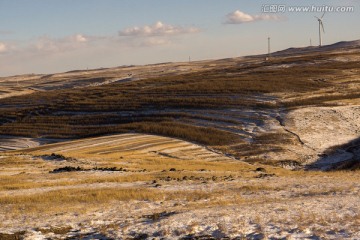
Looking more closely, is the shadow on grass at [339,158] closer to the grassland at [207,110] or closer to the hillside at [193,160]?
the hillside at [193,160]

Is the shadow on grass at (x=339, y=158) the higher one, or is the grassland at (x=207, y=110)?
the grassland at (x=207, y=110)

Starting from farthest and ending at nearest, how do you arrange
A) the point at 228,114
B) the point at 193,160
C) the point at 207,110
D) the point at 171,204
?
the point at 207,110 < the point at 228,114 < the point at 193,160 < the point at 171,204

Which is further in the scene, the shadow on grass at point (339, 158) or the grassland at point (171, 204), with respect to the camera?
the shadow on grass at point (339, 158)

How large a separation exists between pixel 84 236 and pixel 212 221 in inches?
248

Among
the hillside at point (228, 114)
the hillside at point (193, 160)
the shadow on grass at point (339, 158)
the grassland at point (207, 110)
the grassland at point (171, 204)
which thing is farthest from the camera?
the grassland at point (207, 110)

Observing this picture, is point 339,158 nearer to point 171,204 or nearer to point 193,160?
point 193,160

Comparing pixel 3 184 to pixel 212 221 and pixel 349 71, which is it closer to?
pixel 212 221

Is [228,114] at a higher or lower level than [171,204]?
lower

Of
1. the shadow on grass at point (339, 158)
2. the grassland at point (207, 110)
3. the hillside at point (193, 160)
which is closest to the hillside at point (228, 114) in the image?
the grassland at point (207, 110)

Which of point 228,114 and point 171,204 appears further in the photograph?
point 228,114

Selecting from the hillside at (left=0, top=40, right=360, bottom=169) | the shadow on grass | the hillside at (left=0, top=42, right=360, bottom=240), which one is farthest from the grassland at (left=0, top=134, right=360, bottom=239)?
the hillside at (left=0, top=40, right=360, bottom=169)

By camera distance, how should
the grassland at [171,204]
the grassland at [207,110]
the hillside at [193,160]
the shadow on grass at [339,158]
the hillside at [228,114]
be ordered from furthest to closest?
1. the grassland at [207,110]
2. the hillside at [228,114]
3. the shadow on grass at [339,158]
4. the hillside at [193,160]
5. the grassland at [171,204]

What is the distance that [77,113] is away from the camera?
117 meters

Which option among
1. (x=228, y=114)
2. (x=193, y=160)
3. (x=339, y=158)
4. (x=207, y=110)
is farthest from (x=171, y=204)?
(x=207, y=110)
